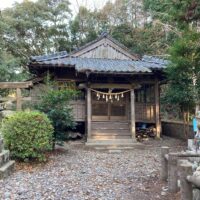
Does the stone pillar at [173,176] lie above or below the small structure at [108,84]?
below

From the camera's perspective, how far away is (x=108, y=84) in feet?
43.5

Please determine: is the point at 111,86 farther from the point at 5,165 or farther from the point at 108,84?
the point at 5,165

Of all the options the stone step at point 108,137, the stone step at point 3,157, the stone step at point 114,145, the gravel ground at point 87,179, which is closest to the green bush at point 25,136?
the gravel ground at point 87,179

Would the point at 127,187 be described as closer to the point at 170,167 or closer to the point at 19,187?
the point at 170,167

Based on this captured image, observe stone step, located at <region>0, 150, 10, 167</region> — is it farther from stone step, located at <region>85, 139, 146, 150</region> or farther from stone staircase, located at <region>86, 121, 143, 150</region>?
stone staircase, located at <region>86, 121, 143, 150</region>

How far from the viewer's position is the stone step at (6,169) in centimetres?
612

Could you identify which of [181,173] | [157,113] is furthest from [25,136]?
[157,113]

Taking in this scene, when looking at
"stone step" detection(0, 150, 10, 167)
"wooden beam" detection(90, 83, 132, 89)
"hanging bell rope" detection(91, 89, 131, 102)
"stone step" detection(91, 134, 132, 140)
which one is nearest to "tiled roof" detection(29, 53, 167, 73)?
"wooden beam" detection(90, 83, 132, 89)

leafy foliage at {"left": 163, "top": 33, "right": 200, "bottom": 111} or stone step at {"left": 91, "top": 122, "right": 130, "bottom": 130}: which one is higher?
leafy foliage at {"left": 163, "top": 33, "right": 200, "bottom": 111}

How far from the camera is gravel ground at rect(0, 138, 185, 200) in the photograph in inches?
201

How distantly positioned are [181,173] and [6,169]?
3994 millimetres

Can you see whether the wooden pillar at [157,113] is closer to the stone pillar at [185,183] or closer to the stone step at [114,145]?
the stone step at [114,145]

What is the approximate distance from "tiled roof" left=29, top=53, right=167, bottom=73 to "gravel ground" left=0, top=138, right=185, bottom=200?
4.37m

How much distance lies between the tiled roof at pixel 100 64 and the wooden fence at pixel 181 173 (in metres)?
6.84
